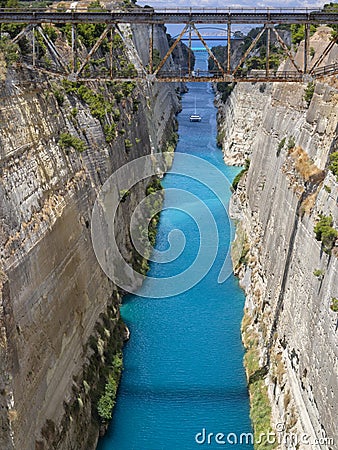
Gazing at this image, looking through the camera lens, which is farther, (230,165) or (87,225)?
(230,165)

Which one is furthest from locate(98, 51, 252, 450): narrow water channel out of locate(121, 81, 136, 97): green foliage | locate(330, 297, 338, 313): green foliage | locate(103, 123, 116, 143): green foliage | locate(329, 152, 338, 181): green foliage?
locate(121, 81, 136, 97): green foliage

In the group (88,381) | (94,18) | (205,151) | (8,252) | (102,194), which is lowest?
(205,151)

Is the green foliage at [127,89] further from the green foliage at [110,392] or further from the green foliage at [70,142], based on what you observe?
the green foliage at [110,392]

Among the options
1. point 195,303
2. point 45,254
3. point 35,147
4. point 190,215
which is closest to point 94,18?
point 35,147

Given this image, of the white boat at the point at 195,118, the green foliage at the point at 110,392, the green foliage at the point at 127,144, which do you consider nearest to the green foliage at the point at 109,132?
the green foliage at the point at 127,144

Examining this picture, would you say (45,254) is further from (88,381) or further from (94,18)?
(94,18)

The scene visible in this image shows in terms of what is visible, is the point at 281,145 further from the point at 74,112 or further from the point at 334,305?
the point at 334,305

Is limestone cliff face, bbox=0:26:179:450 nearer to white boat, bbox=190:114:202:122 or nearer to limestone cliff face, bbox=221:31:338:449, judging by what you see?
limestone cliff face, bbox=221:31:338:449
